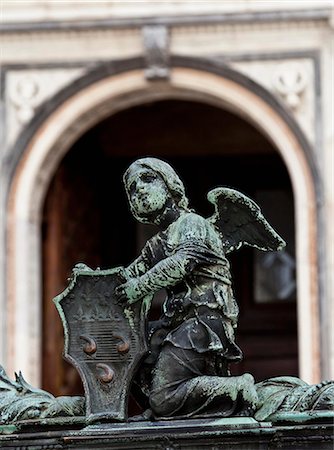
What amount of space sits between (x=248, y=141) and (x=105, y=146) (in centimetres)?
164

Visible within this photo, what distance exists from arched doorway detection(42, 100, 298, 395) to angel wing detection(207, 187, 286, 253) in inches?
474

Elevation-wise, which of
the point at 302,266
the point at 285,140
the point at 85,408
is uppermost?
the point at 285,140

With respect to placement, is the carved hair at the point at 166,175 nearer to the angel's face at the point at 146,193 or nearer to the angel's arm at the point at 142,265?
the angel's face at the point at 146,193

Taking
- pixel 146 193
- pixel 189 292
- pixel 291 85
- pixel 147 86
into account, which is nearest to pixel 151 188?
pixel 146 193

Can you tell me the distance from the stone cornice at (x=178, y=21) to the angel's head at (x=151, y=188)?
8.73m

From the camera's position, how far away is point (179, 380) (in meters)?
7.32

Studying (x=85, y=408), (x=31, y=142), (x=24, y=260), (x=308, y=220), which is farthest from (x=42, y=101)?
(x=85, y=408)

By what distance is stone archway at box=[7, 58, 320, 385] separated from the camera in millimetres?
16094

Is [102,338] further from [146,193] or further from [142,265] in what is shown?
[146,193]

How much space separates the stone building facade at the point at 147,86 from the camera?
52.8ft

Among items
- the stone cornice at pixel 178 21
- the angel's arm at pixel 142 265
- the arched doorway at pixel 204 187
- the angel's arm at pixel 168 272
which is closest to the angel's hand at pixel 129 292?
the angel's arm at pixel 168 272

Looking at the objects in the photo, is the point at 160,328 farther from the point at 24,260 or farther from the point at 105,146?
the point at 105,146

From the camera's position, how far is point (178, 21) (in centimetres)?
1631

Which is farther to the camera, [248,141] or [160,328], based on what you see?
[248,141]
